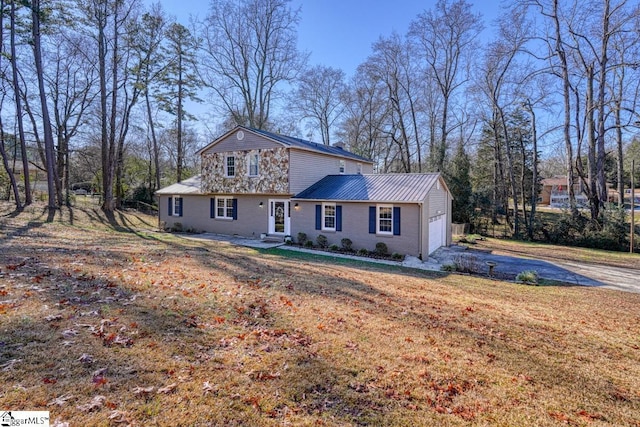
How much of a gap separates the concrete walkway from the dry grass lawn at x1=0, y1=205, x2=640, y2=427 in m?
4.12

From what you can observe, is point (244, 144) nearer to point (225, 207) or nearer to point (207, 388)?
point (225, 207)

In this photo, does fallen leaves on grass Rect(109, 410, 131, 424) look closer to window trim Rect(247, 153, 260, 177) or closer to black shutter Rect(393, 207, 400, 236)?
black shutter Rect(393, 207, 400, 236)

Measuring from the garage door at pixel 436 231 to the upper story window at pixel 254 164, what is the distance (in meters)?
9.22

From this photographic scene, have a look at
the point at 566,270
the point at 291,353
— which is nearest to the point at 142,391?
the point at 291,353

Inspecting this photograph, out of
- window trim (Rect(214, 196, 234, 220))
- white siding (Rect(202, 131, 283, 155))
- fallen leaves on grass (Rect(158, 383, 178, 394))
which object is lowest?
fallen leaves on grass (Rect(158, 383, 178, 394))

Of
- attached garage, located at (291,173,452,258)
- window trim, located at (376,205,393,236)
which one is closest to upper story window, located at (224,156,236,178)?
attached garage, located at (291,173,452,258)

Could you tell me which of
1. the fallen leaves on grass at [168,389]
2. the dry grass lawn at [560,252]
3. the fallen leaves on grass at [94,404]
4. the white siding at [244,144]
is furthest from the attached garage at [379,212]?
the fallen leaves on grass at [94,404]

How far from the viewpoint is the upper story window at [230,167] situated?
18.2 meters

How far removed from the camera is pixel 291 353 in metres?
4.14

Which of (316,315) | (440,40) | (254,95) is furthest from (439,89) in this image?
(316,315)

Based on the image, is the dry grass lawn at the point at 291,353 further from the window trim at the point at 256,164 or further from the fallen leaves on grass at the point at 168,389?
the window trim at the point at 256,164

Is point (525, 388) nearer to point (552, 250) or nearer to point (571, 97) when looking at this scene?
point (552, 250)

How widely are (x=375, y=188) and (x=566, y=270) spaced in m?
8.23

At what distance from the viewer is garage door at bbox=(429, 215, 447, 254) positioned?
15.0 meters
